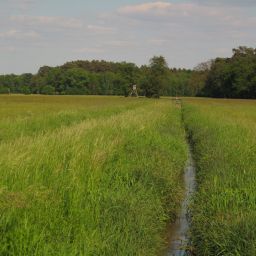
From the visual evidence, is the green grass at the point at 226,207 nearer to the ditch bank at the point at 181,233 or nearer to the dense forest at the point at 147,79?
the ditch bank at the point at 181,233

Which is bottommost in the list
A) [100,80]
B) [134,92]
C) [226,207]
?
[134,92]

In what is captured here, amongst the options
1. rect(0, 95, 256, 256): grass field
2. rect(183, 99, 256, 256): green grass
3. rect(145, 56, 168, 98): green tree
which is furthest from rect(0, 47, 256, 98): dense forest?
rect(0, 95, 256, 256): grass field

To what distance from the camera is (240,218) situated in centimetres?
744

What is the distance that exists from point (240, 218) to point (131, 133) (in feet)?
33.3

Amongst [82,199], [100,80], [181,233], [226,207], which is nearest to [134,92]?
[100,80]

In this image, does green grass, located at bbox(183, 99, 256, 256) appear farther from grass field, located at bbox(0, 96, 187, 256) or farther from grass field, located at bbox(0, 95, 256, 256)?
grass field, located at bbox(0, 96, 187, 256)

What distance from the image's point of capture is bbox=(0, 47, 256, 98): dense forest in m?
106

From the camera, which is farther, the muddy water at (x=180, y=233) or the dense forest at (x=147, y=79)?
the dense forest at (x=147, y=79)

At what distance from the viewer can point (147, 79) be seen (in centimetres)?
11644

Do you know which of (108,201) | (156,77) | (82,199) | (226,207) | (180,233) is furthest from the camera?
(156,77)

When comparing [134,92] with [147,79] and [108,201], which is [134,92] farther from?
[108,201]

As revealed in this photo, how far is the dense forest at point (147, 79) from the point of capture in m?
106

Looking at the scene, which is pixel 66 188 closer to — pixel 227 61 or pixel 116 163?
pixel 116 163

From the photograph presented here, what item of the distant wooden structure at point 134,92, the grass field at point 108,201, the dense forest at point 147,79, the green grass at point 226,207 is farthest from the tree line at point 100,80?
the grass field at point 108,201
